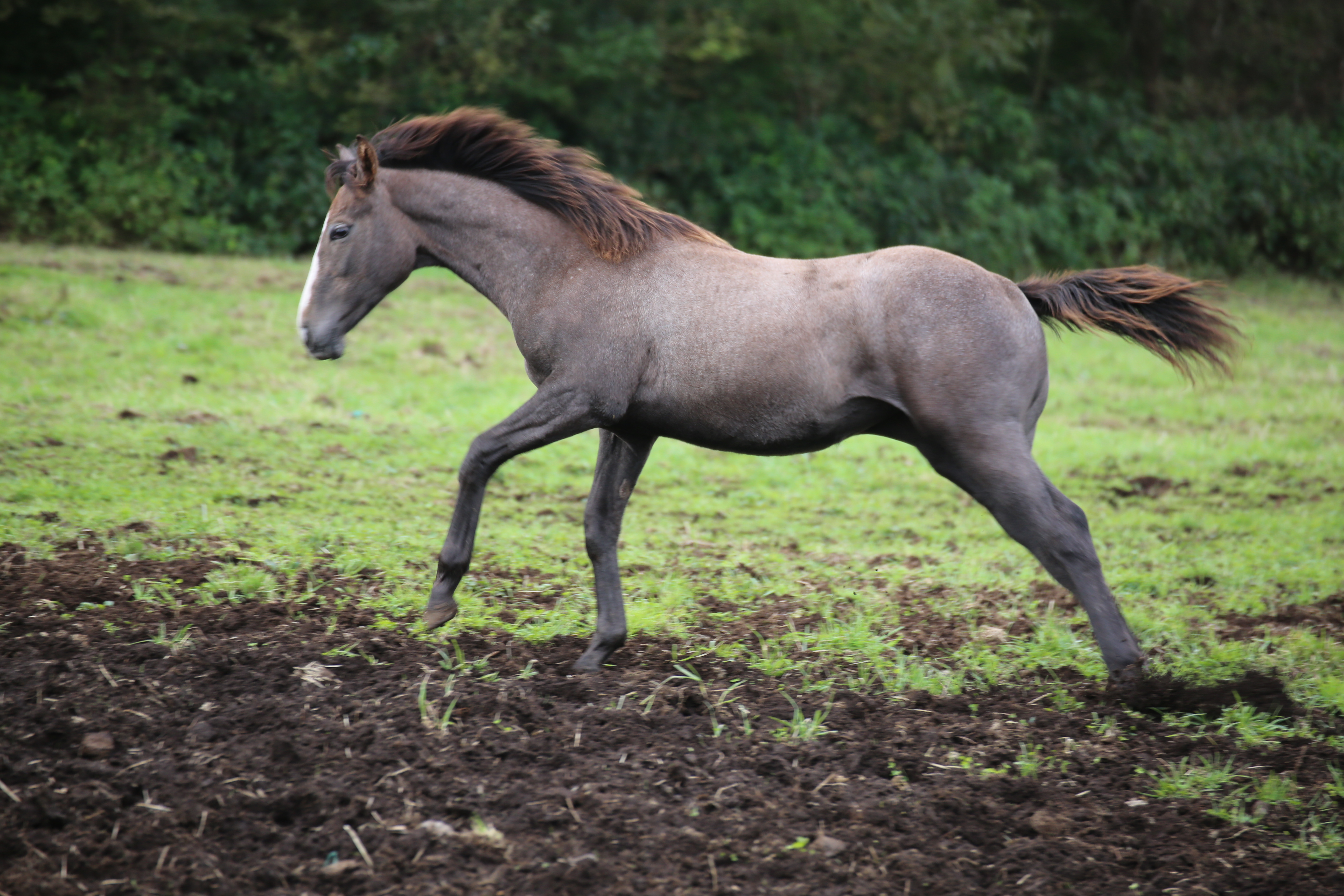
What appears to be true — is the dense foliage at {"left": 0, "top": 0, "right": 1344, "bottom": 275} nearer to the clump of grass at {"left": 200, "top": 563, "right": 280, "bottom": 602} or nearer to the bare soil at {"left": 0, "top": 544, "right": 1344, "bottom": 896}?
the clump of grass at {"left": 200, "top": 563, "right": 280, "bottom": 602}

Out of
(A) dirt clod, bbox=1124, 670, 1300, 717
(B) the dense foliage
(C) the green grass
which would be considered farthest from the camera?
(B) the dense foliage

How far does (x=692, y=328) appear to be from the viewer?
14.7 ft

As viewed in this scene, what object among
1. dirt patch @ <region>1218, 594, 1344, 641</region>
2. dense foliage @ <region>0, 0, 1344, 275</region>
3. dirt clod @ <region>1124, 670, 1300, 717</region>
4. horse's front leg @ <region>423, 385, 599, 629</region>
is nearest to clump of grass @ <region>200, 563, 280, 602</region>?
horse's front leg @ <region>423, 385, 599, 629</region>

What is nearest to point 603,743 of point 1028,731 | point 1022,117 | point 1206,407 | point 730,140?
point 1028,731

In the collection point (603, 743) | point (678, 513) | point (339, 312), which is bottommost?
point (678, 513)

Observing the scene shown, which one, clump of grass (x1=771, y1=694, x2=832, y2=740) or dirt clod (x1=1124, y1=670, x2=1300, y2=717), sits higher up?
dirt clod (x1=1124, y1=670, x2=1300, y2=717)

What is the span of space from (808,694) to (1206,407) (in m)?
8.91

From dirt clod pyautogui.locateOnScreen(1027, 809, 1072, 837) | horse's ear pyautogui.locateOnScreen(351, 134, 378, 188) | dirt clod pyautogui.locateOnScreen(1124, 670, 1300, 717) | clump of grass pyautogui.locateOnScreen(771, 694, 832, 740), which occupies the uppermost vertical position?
horse's ear pyautogui.locateOnScreen(351, 134, 378, 188)

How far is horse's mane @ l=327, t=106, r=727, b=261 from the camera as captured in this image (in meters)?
4.71

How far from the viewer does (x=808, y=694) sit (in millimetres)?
4484

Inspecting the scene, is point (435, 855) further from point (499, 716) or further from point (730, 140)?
point (730, 140)

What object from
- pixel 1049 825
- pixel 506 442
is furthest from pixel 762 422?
pixel 1049 825

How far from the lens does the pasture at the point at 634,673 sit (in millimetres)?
3270

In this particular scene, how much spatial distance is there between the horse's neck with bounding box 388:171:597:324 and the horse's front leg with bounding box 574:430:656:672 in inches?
28.4
